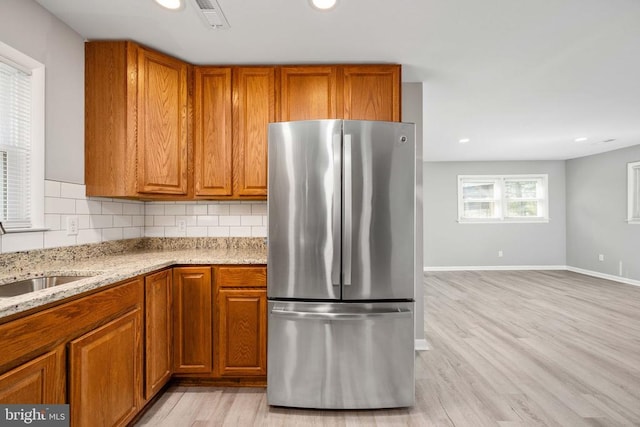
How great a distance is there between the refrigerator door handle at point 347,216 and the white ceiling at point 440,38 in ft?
2.60

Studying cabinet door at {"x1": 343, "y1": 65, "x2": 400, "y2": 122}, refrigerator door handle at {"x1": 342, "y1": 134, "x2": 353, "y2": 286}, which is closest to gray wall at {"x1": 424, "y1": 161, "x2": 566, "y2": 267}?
cabinet door at {"x1": 343, "y1": 65, "x2": 400, "y2": 122}

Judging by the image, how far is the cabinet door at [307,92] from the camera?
2.60 m

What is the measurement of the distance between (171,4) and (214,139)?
3.10 ft

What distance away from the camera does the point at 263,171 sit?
262 centimetres

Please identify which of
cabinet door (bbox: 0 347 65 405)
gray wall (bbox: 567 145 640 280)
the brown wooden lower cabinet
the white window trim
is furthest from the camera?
gray wall (bbox: 567 145 640 280)

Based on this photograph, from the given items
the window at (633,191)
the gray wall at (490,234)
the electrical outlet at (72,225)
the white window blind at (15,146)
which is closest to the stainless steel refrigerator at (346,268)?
the electrical outlet at (72,225)

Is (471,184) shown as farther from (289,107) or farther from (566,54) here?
(289,107)

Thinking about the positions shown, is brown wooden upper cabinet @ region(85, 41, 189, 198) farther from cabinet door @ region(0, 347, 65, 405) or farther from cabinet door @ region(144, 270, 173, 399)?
cabinet door @ region(0, 347, 65, 405)

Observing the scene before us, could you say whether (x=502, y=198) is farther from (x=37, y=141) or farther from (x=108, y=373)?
(x=37, y=141)

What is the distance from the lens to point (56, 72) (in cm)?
206

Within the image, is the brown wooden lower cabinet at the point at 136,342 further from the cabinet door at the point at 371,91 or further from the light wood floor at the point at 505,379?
the cabinet door at the point at 371,91

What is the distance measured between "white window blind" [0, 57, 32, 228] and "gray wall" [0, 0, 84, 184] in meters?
0.10

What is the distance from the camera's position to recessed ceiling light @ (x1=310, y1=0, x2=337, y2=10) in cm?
187

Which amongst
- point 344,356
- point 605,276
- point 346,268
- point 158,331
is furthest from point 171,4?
point 605,276
